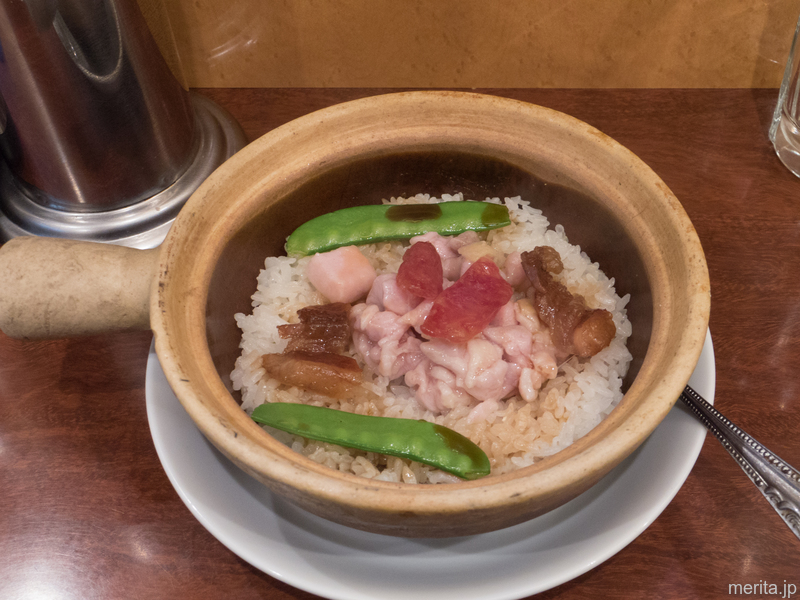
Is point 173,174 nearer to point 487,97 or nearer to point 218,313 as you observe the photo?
point 218,313

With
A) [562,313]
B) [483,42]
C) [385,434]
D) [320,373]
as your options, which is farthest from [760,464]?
[483,42]

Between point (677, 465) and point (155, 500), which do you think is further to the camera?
point (155, 500)

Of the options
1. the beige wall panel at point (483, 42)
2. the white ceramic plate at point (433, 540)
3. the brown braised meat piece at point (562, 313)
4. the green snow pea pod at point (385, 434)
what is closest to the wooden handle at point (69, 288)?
the white ceramic plate at point (433, 540)

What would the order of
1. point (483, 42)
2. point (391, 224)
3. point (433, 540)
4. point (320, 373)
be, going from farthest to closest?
point (483, 42), point (391, 224), point (320, 373), point (433, 540)

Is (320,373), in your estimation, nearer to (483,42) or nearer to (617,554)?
(617,554)

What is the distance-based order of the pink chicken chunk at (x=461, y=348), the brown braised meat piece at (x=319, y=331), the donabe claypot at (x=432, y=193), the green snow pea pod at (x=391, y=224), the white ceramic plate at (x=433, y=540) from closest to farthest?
1. the donabe claypot at (x=432, y=193)
2. the white ceramic plate at (x=433, y=540)
3. the pink chicken chunk at (x=461, y=348)
4. the brown braised meat piece at (x=319, y=331)
5. the green snow pea pod at (x=391, y=224)

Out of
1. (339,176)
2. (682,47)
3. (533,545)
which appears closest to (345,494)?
(533,545)

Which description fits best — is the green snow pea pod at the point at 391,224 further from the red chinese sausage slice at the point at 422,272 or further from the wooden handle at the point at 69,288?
the wooden handle at the point at 69,288
